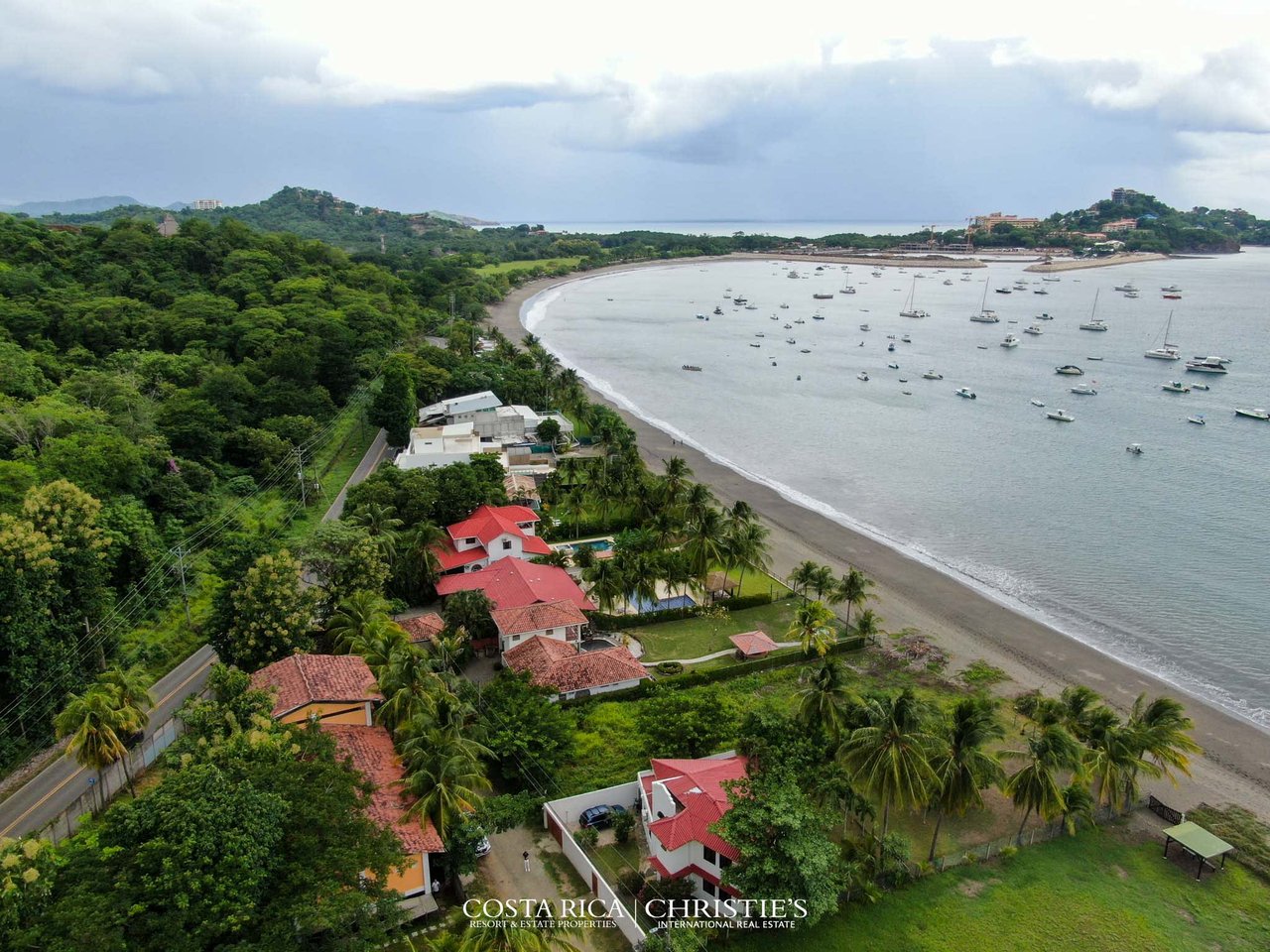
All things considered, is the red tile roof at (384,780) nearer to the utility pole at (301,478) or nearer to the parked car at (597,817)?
the parked car at (597,817)

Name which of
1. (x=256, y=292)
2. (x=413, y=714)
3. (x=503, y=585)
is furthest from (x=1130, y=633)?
(x=256, y=292)

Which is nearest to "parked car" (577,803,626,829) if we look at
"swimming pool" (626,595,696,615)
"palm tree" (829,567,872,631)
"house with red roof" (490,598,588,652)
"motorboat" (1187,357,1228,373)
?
"house with red roof" (490,598,588,652)

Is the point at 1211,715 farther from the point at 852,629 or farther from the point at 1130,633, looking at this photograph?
the point at 852,629

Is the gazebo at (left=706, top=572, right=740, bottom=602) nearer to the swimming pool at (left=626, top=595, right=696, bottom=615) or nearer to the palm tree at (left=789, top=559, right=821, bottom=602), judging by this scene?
the swimming pool at (left=626, top=595, right=696, bottom=615)

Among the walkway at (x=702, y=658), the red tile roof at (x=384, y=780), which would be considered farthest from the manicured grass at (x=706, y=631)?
the red tile roof at (x=384, y=780)

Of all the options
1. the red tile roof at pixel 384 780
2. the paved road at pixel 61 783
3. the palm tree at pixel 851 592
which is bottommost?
the paved road at pixel 61 783

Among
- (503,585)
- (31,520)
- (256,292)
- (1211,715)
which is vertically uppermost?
(256,292)
